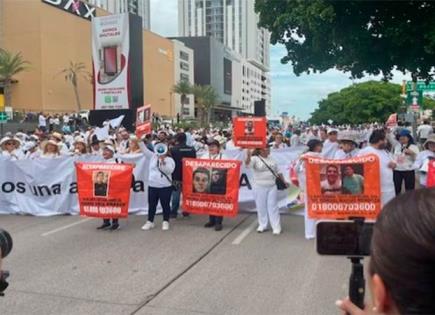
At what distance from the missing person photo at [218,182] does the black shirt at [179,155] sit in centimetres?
80

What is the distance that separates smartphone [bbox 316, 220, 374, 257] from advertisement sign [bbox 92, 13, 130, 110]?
927 inches

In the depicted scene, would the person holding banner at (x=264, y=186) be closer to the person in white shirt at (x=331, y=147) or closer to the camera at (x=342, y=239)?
the person in white shirt at (x=331, y=147)

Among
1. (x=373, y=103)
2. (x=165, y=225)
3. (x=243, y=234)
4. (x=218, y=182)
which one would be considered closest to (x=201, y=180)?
(x=218, y=182)

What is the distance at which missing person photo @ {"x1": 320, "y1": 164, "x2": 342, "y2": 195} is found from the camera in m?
8.23

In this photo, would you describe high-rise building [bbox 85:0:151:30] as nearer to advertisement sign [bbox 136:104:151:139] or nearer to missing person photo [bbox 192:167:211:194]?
advertisement sign [bbox 136:104:151:139]

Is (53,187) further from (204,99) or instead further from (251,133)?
(204,99)

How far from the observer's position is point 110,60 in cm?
2566

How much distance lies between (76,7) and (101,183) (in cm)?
6312

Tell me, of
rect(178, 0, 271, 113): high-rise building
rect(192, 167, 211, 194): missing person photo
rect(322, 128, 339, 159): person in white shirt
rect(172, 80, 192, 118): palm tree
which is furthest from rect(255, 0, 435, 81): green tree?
rect(178, 0, 271, 113): high-rise building

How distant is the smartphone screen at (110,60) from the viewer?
2552cm

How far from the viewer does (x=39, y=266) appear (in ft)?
22.6

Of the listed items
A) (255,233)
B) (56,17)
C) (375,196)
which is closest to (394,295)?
(375,196)

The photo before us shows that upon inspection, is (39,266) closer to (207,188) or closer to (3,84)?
(207,188)

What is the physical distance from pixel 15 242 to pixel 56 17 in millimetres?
61150
